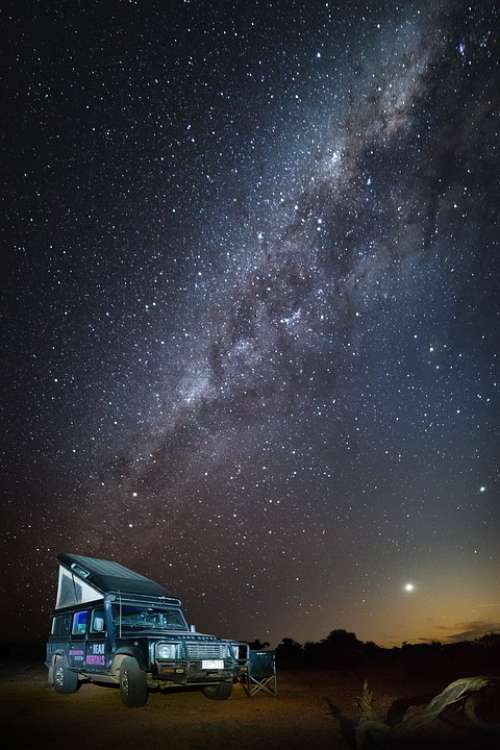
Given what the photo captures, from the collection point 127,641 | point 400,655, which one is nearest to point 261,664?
point 127,641

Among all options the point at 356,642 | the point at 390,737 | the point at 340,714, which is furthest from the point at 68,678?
the point at 356,642

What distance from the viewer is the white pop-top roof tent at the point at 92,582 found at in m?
12.4

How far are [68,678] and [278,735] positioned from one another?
247 inches

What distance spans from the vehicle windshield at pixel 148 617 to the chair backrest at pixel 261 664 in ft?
5.74

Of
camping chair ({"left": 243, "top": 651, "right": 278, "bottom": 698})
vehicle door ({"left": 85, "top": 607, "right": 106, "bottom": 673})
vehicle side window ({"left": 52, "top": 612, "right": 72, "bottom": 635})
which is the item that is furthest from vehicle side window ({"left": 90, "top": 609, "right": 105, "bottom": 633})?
camping chair ({"left": 243, "top": 651, "right": 278, "bottom": 698})

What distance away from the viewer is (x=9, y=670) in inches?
875

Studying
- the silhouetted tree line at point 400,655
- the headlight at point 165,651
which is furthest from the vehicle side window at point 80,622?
the silhouetted tree line at point 400,655

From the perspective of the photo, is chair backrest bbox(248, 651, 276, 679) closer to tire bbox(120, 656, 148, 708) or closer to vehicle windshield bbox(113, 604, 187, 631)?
vehicle windshield bbox(113, 604, 187, 631)

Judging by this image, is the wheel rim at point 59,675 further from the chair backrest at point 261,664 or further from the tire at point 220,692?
the chair backrest at point 261,664

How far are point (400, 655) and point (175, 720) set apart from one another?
72.7ft

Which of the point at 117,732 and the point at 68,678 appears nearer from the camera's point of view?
the point at 117,732

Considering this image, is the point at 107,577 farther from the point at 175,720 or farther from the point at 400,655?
the point at 400,655

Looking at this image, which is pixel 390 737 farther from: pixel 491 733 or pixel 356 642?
pixel 356 642

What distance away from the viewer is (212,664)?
35.4 feet
